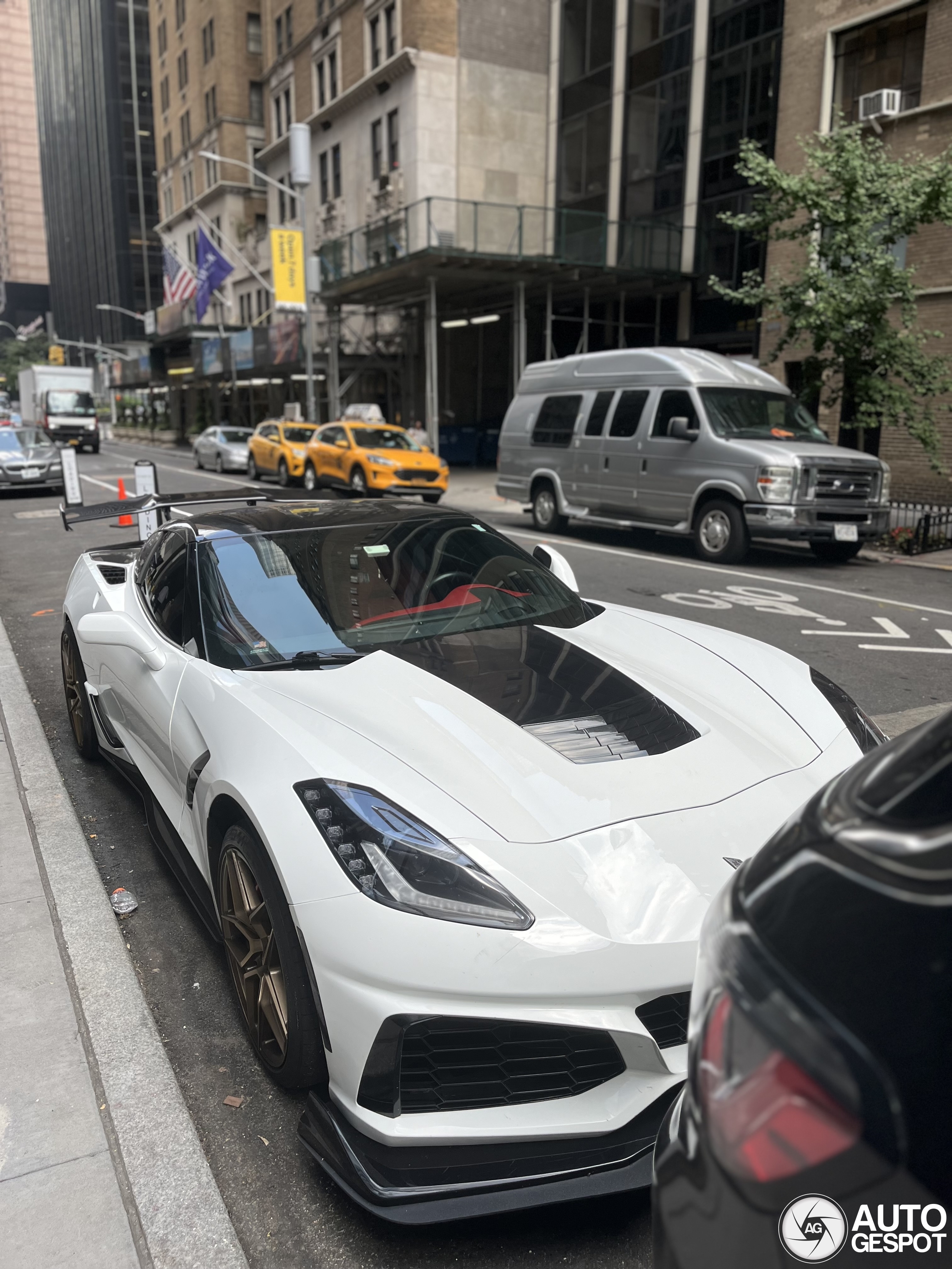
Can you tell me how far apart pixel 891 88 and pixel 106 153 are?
10430 cm

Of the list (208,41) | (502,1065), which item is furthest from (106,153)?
(502,1065)

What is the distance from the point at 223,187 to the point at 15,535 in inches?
1894

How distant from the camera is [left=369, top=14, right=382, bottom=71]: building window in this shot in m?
36.2

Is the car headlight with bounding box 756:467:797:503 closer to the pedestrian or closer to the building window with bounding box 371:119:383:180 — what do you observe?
the pedestrian

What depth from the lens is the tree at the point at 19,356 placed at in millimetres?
122125

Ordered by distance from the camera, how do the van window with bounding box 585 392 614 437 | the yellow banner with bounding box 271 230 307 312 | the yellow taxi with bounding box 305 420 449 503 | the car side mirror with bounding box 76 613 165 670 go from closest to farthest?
the car side mirror with bounding box 76 613 165 670 < the van window with bounding box 585 392 614 437 < the yellow taxi with bounding box 305 420 449 503 < the yellow banner with bounding box 271 230 307 312

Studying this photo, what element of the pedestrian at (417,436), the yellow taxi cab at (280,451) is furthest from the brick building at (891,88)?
the yellow taxi cab at (280,451)

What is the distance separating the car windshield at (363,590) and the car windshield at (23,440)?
20846 millimetres

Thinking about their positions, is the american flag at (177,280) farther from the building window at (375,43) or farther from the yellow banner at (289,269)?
the yellow banner at (289,269)

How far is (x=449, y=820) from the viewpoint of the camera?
230 cm

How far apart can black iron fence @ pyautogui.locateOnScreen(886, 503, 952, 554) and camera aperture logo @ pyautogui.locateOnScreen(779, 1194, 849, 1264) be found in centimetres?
1374

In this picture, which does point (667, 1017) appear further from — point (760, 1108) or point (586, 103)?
point (586, 103)

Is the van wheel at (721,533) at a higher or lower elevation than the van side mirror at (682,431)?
lower

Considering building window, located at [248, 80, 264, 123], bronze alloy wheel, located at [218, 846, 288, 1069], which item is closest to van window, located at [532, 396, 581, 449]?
bronze alloy wheel, located at [218, 846, 288, 1069]
